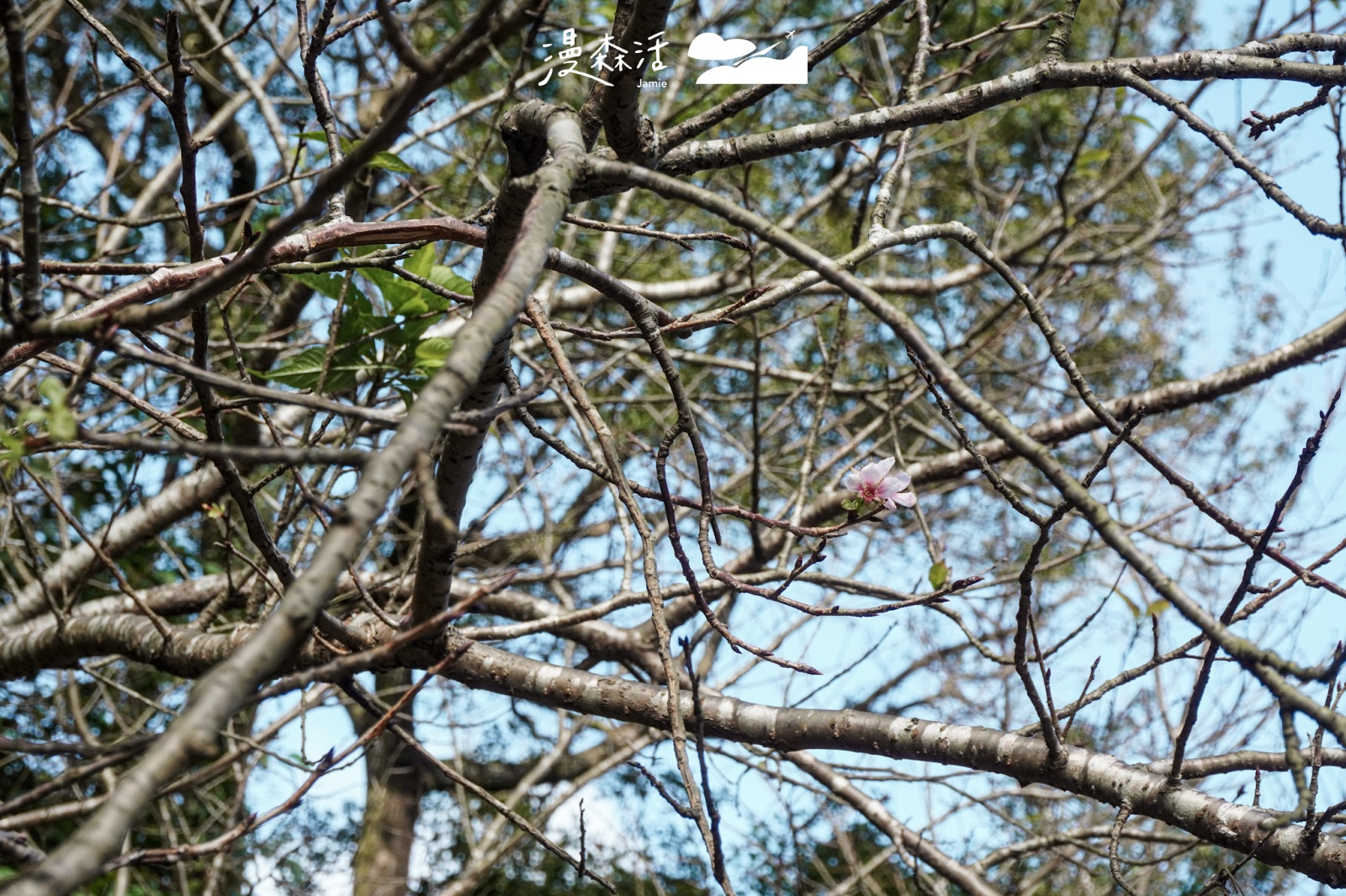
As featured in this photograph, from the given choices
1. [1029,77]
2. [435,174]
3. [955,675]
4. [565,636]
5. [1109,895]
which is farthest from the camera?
[955,675]

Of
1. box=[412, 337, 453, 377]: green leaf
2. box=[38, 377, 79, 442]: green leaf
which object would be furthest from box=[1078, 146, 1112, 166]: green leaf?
box=[38, 377, 79, 442]: green leaf

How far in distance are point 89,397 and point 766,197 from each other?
3309 millimetres

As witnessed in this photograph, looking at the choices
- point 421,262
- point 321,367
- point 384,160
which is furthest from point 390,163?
point 321,367

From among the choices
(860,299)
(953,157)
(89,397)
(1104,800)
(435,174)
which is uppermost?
(953,157)

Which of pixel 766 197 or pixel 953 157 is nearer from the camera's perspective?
pixel 766 197

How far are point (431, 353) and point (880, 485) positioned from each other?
3.05 ft

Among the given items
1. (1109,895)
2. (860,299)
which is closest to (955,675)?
(1109,895)

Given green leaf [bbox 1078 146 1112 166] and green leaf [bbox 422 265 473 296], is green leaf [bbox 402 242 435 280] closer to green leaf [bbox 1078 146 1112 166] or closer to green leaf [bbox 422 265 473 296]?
green leaf [bbox 422 265 473 296]

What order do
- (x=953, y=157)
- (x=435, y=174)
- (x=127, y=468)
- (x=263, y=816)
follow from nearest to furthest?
1. (x=263, y=816)
2. (x=127, y=468)
3. (x=435, y=174)
4. (x=953, y=157)

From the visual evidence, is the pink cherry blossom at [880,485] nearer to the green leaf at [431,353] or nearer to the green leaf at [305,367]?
the green leaf at [431,353]

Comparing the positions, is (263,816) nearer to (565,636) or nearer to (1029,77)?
(1029,77)

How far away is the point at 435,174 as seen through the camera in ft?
15.5

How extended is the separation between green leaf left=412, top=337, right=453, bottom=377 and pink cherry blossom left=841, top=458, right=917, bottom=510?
2.78 ft

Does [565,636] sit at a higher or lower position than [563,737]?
lower
